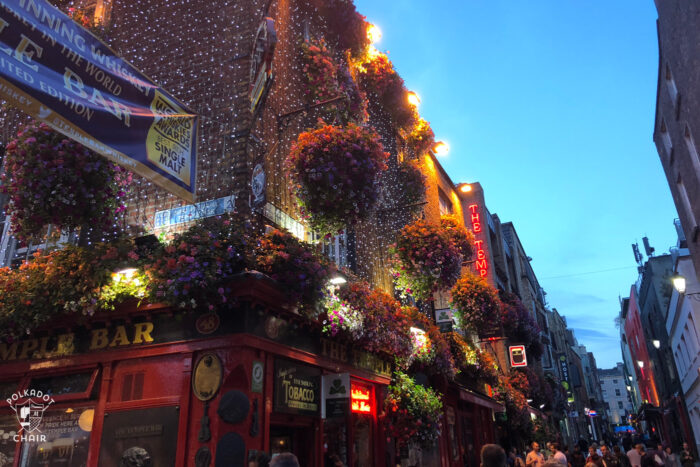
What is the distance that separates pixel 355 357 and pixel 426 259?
13.1 feet

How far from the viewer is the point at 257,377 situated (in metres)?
7.65

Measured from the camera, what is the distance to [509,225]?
43.8 m

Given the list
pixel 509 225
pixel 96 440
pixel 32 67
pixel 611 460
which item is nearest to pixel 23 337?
pixel 96 440

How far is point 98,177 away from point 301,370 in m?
4.77

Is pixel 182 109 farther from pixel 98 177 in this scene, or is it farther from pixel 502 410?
pixel 502 410

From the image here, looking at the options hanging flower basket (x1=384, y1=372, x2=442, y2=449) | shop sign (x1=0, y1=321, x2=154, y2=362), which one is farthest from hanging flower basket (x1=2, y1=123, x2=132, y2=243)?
hanging flower basket (x1=384, y1=372, x2=442, y2=449)

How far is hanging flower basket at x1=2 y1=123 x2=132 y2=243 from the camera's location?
7734mm

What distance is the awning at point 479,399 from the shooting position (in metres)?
16.3

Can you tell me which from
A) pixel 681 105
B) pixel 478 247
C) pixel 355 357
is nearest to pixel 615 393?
pixel 478 247

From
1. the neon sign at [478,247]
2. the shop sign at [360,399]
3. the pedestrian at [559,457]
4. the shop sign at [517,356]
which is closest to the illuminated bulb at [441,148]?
the neon sign at [478,247]

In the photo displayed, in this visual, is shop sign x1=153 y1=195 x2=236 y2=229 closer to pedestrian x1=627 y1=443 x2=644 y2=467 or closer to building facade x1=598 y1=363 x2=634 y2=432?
pedestrian x1=627 y1=443 x2=644 y2=467

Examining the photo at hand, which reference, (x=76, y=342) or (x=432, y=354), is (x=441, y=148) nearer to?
(x=432, y=354)

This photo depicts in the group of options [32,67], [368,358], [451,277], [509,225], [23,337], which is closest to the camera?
[32,67]

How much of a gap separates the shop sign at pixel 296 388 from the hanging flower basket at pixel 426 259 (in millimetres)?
5295
